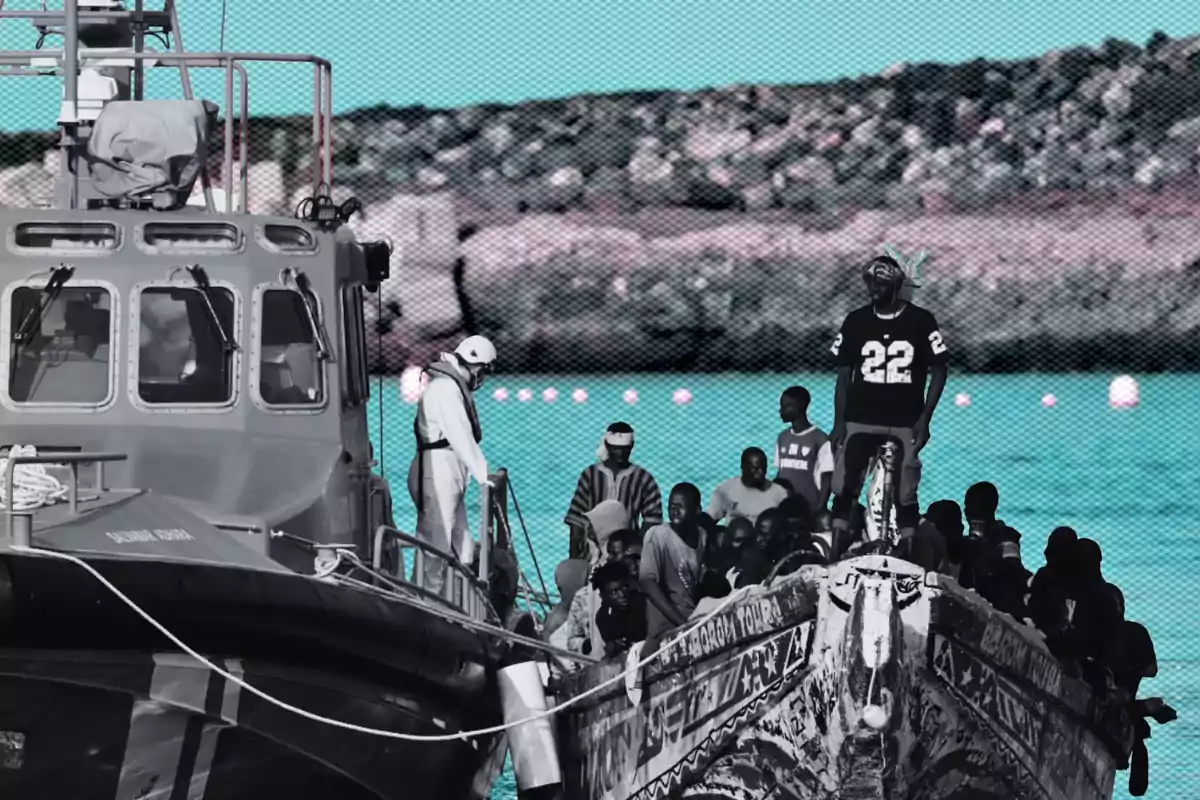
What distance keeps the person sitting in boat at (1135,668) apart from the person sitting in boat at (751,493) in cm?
228

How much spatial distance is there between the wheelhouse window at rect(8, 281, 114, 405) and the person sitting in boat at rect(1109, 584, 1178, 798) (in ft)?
15.7

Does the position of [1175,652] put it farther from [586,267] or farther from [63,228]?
[586,267]

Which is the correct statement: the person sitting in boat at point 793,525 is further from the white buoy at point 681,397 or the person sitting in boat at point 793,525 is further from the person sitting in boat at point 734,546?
the white buoy at point 681,397

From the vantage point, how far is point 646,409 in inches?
2749

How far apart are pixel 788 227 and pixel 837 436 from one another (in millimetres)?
79841

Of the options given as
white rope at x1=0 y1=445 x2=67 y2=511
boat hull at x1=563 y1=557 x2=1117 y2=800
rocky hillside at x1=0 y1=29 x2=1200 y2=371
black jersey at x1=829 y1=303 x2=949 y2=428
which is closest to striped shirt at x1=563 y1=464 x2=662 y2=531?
black jersey at x1=829 y1=303 x2=949 y2=428

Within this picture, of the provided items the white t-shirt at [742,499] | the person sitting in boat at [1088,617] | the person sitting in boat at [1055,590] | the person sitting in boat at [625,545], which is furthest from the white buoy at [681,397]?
the person sitting in boat at [1055,590]

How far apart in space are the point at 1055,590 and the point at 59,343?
471 centimetres

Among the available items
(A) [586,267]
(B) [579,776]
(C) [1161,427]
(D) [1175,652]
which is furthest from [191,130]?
(A) [586,267]

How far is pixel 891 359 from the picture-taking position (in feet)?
40.0

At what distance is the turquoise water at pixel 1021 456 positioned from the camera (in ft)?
88.8

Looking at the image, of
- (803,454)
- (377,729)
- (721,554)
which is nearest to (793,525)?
(721,554)

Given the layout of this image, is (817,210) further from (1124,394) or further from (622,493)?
(622,493)

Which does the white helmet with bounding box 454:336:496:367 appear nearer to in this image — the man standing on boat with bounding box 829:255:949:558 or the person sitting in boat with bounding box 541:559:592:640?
the person sitting in boat with bounding box 541:559:592:640
